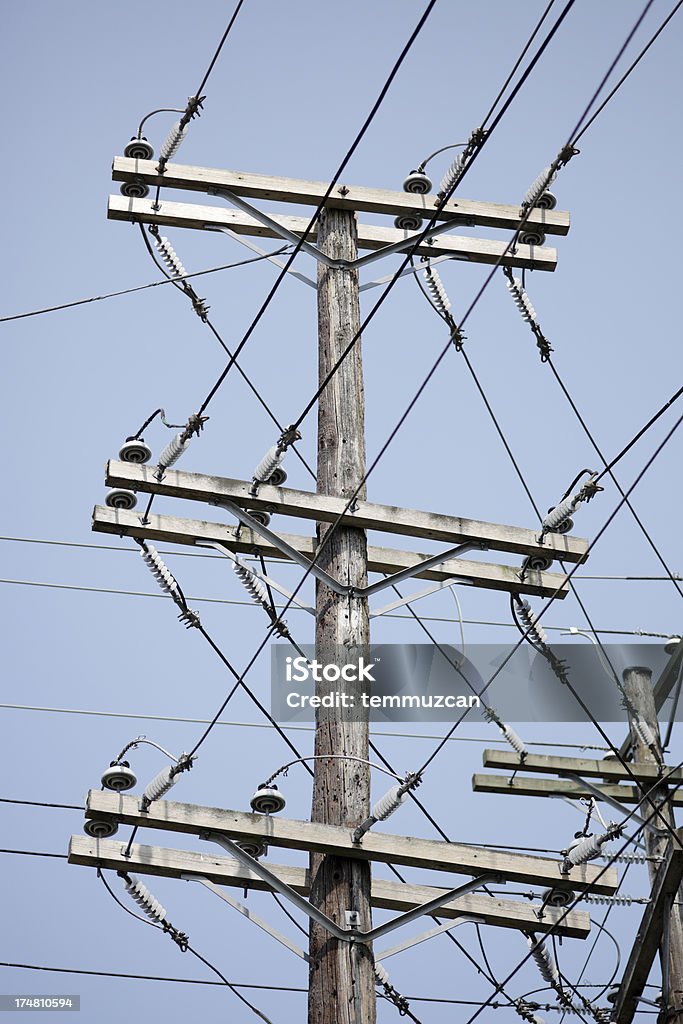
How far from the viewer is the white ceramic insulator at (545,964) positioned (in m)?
9.71

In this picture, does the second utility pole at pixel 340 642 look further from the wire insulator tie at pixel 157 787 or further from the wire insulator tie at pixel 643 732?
the wire insulator tie at pixel 643 732

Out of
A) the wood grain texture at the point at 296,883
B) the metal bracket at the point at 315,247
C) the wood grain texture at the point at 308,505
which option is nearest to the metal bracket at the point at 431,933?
the wood grain texture at the point at 296,883

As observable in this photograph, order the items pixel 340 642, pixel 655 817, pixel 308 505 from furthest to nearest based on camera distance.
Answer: pixel 655 817, pixel 308 505, pixel 340 642

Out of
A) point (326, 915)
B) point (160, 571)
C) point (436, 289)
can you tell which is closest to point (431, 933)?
point (326, 915)

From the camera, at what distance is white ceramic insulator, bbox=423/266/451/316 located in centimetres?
1141

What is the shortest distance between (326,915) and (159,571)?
2.52 m

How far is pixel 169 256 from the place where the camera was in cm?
1135

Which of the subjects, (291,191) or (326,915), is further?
(291,191)

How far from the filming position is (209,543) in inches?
384

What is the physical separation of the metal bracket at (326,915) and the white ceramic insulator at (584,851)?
1.45 feet

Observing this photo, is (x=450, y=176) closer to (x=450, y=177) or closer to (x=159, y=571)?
(x=450, y=177)

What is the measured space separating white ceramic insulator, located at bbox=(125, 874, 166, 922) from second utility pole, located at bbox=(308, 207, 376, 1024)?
3.39 ft

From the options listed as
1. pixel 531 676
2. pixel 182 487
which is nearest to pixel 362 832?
pixel 182 487

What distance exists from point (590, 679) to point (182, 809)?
4.87 meters
